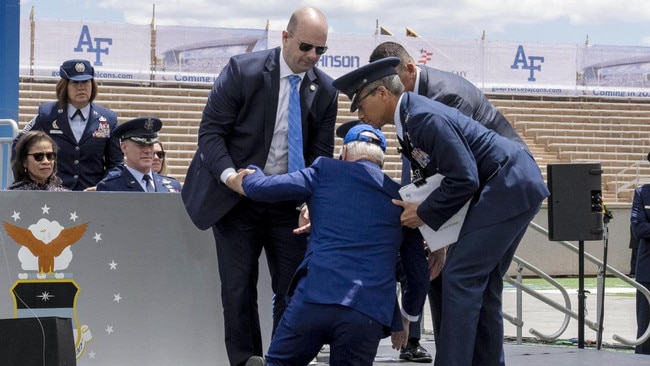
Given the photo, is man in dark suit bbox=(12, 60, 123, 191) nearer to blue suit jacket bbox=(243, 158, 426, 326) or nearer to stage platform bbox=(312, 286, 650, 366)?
stage platform bbox=(312, 286, 650, 366)

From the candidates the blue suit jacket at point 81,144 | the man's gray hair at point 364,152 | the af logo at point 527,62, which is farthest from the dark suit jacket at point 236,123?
the af logo at point 527,62

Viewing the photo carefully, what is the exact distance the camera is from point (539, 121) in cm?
2730

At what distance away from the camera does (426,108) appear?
4555mm

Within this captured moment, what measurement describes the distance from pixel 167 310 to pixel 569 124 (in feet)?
74.2

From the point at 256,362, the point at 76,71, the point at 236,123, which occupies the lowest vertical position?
the point at 256,362

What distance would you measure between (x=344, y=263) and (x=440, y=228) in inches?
19.0

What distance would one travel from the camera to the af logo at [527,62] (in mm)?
27234

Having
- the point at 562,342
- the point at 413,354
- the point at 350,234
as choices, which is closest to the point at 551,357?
the point at 413,354

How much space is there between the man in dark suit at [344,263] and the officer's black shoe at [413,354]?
2.12 meters

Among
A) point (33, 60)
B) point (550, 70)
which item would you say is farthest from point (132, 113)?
point (550, 70)

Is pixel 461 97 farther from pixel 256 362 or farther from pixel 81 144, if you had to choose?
pixel 81 144

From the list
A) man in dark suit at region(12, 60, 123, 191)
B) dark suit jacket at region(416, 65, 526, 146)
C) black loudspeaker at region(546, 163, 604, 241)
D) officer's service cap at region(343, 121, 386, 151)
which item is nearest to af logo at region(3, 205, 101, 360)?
man in dark suit at region(12, 60, 123, 191)

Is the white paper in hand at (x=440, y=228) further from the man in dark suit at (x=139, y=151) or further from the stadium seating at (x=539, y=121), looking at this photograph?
Answer: the stadium seating at (x=539, y=121)

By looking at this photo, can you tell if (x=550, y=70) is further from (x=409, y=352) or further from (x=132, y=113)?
(x=409, y=352)
